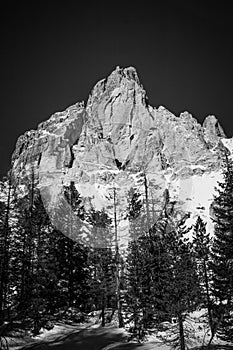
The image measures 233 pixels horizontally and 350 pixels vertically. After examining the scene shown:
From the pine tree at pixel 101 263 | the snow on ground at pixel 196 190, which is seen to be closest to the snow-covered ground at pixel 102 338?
the pine tree at pixel 101 263

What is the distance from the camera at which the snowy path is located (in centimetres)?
1825

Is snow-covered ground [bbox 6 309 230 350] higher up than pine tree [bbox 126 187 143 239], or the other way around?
pine tree [bbox 126 187 143 239]

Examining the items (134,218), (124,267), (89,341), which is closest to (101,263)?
(124,267)

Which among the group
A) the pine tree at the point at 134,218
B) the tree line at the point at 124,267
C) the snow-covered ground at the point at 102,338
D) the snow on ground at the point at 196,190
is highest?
the snow on ground at the point at 196,190

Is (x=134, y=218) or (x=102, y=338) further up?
(x=134, y=218)

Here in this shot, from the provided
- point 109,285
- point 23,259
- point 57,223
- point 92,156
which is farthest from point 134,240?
point 92,156

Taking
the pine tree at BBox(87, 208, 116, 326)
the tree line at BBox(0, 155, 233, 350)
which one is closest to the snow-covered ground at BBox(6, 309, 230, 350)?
the tree line at BBox(0, 155, 233, 350)

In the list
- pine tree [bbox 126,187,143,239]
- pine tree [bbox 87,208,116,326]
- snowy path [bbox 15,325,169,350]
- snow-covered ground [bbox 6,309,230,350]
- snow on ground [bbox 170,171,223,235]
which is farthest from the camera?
snow on ground [bbox 170,171,223,235]

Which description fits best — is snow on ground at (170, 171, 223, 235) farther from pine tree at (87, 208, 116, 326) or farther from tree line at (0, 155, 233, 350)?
tree line at (0, 155, 233, 350)

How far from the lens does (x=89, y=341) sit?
20.1 metres

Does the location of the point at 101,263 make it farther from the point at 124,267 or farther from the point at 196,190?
the point at 196,190

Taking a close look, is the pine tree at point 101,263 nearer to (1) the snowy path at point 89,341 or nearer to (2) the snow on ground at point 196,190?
(1) the snowy path at point 89,341

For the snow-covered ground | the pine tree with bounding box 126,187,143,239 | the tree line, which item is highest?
the pine tree with bounding box 126,187,143,239

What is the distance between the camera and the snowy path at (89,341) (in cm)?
1825
